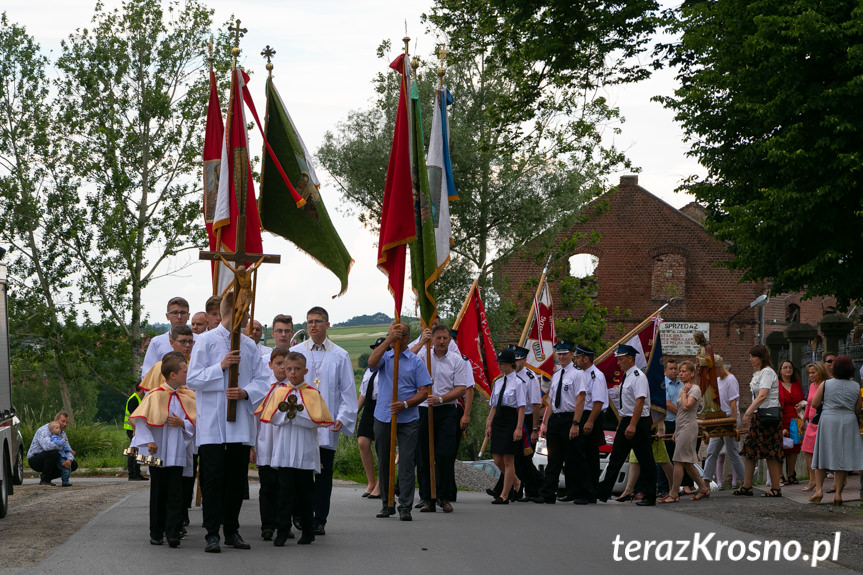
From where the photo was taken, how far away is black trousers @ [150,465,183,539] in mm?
9320

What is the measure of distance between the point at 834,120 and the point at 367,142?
19.5 meters

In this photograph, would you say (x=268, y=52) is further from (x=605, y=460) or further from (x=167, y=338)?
(x=605, y=460)

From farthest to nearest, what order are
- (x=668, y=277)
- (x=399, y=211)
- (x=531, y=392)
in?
(x=668, y=277) → (x=531, y=392) → (x=399, y=211)

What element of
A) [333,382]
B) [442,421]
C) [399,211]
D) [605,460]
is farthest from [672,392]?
[333,382]

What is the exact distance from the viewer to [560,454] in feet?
50.2

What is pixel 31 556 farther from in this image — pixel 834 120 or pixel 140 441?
pixel 834 120

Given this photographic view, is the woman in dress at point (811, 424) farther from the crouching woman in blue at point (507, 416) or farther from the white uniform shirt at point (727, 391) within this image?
the crouching woman in blue at point (507, 416)

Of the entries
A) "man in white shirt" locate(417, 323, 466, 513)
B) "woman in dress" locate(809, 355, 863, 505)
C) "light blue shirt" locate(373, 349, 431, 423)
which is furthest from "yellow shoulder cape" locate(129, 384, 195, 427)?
"woman in dress" locate(809, 355, 863, 505)

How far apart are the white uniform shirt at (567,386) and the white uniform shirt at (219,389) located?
6430mm

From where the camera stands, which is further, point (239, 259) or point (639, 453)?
point (639, 453)

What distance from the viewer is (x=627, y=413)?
1498cm

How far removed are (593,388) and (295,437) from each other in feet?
21.0

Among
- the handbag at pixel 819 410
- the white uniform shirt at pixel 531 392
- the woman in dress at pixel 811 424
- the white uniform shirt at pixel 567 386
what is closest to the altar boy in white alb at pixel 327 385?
the white uniform shirt at pixel 531 392

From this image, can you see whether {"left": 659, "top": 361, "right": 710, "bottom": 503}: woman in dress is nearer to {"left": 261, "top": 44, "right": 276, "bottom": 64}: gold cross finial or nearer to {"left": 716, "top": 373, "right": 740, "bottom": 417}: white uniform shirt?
{"left": 716, "top": 373, "right": 740, "bottom": 417}: white uniform shirt
